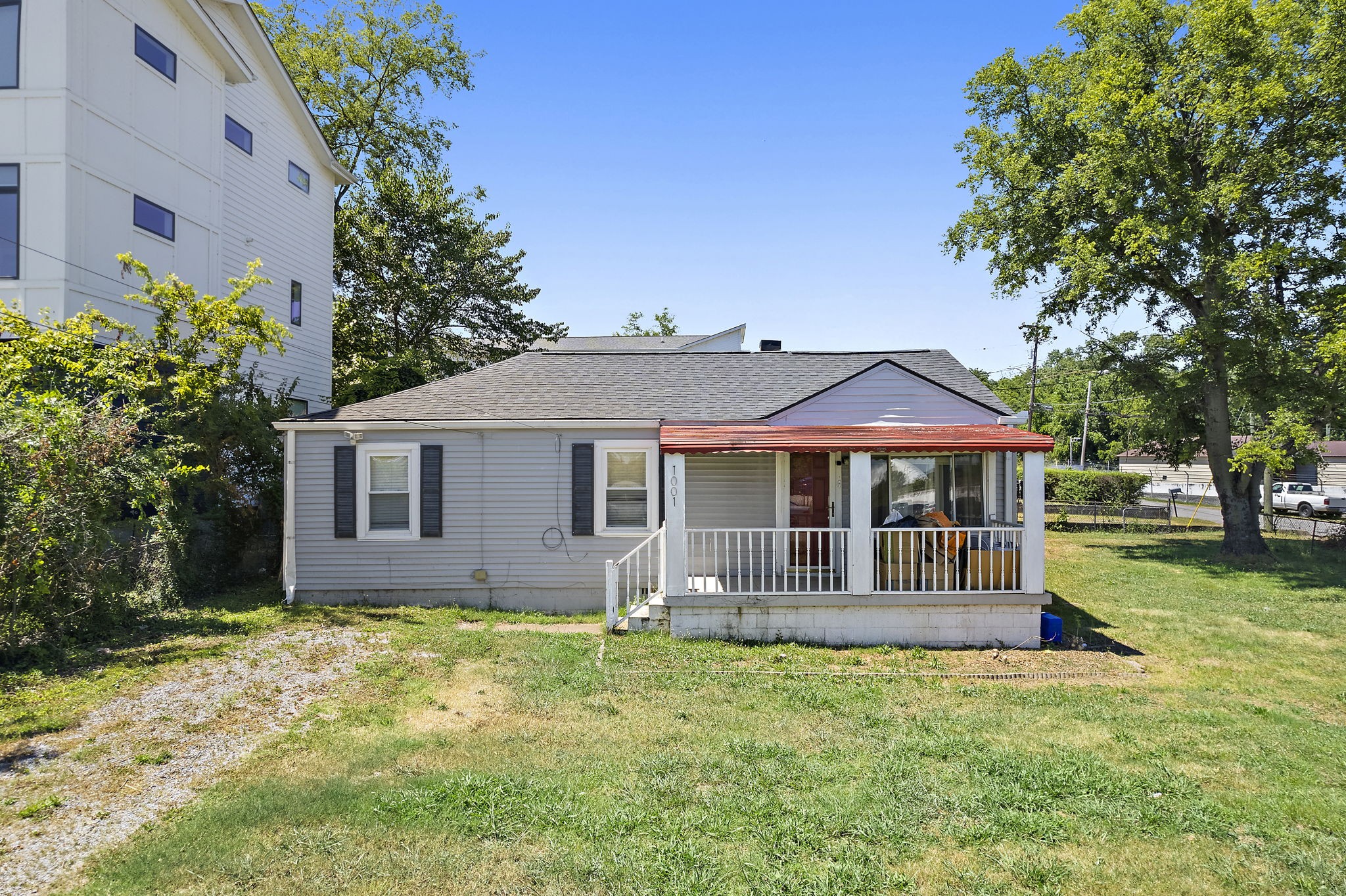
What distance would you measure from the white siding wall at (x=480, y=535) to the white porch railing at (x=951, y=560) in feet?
12.2

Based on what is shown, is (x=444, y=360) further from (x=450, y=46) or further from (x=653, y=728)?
(x=653, y=728)

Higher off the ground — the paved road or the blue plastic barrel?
the paved road

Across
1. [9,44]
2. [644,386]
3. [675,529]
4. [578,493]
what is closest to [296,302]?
[9,44]

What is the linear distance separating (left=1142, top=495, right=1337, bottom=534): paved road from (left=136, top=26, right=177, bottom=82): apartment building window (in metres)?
29.3

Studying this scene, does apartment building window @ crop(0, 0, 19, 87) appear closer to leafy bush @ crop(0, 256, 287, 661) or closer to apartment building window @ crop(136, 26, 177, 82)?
apartment building window @ crop(136, 26, 177, 82)

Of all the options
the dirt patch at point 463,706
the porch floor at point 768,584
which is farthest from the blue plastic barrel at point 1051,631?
the dirt patch at point 463,706

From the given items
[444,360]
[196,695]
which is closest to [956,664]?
[196,695]

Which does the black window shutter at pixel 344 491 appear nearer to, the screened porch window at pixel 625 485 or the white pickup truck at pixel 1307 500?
the screened porch window at pixel 625 485

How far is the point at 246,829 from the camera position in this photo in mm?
4598

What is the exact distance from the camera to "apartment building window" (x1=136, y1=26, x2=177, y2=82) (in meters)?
13.2

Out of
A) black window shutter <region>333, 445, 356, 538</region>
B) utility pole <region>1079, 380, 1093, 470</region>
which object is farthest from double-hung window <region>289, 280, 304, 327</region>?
utility pole <region>1079, 380, 1093, 470</region>

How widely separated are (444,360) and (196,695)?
65.8ft

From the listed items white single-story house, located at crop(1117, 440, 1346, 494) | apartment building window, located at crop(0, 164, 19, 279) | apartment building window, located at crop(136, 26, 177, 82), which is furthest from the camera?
white single-story house, located at crop(1117, 440, 1346, 494)

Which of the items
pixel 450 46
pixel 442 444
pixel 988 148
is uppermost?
pixel 450 46
